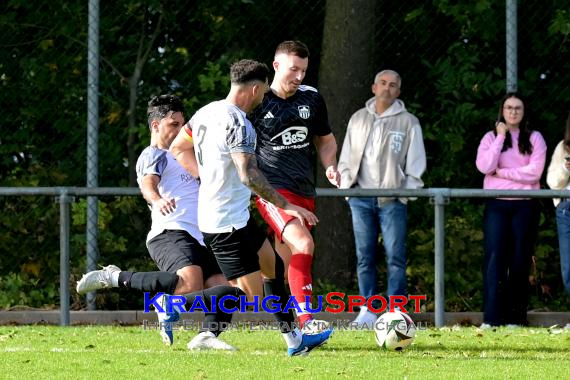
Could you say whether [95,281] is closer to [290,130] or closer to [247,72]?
[290,130]

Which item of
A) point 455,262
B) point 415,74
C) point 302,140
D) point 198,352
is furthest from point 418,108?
point 198,352

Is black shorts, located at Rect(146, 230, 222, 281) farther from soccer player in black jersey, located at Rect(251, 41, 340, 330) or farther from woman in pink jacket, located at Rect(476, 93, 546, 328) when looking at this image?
woman in pink jacket, located at Rect(476, 93, 546, 328)

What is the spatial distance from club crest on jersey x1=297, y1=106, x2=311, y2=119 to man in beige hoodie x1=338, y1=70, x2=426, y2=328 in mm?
2096

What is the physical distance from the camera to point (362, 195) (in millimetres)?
11945

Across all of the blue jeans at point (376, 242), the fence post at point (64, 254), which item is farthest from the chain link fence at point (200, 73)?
the blue jeans at point (376, 242)

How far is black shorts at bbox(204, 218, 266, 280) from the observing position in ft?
29.8

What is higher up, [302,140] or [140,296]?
[302,140]

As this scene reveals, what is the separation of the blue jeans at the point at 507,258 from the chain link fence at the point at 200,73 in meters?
0.97

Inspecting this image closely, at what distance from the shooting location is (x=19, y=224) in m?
13.4

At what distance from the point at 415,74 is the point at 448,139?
2.26 ft

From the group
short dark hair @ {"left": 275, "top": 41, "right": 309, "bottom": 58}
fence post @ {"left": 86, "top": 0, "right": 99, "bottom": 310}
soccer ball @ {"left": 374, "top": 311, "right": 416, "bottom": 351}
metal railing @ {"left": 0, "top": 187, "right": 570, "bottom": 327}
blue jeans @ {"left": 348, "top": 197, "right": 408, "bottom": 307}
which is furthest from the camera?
fence post @ {"left": 86, "top": 0, "right": 99, "bottom": 310}

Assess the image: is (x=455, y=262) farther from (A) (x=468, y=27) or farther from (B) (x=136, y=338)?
(B) (x=136, y=338)

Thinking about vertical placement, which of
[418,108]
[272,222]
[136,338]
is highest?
[418,108]

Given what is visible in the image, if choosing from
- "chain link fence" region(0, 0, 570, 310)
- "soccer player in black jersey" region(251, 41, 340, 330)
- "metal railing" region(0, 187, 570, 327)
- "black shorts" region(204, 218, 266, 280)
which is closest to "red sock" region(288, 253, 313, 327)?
"soccer player in black jersey" region(251, 41, 340, 330)
